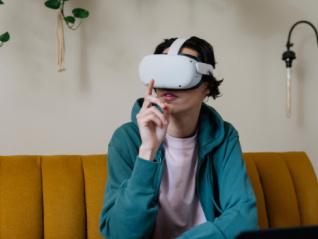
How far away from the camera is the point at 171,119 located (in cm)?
122

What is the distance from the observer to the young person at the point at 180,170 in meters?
1.05

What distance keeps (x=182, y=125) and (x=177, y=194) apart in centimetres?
21

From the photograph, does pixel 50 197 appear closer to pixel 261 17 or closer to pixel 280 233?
pixel 280 233

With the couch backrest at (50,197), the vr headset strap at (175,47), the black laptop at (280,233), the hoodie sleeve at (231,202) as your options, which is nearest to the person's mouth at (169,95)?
the vr headset strap at (175,47)

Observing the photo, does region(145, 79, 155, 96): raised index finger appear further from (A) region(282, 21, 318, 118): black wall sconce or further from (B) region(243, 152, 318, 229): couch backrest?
(A) region(282, 21, 318, 118): black wall sconce

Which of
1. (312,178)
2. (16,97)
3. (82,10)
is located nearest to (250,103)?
(312,178)

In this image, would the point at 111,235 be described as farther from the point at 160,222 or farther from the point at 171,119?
the point at 171,119

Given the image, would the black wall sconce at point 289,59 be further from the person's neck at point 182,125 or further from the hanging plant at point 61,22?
the hanging plant at point 61,22

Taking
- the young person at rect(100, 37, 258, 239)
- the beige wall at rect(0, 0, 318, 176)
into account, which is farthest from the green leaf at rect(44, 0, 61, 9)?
the young person at rect(100, 37, 258, 239)

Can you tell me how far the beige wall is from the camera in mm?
1619

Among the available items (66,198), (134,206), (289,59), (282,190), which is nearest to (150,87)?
(134,206)

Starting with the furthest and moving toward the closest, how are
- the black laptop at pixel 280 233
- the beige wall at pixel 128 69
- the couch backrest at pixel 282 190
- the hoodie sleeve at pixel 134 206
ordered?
the beige wall at pixel 128 69 → the couch backrest at pixel 282 190 → the hoodie sleeve at pixel 134 206 → the black laptop at pixel 280 233

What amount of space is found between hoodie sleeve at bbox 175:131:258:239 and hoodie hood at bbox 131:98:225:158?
0.14 feet

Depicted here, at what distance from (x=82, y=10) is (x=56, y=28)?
0.14 metres
